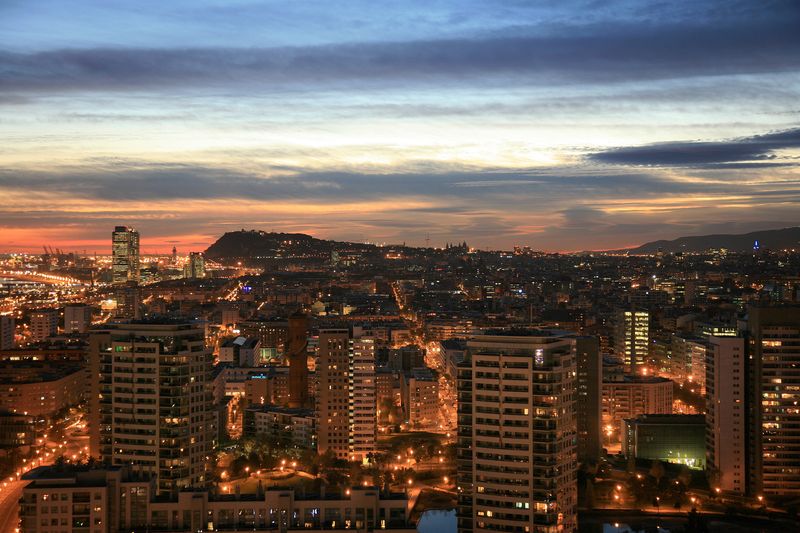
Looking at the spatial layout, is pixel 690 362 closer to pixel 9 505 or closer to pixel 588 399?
pixel 588 399

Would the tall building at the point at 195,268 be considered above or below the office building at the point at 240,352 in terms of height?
above

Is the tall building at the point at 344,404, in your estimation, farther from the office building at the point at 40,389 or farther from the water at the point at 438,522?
Answer: the office building at the point at 40,389

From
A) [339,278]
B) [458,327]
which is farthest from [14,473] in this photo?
→ [339,278]

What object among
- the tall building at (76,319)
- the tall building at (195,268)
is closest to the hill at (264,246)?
the tall building at (195,268)

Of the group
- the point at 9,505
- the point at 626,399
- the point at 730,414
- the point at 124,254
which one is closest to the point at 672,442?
the point at 730,414

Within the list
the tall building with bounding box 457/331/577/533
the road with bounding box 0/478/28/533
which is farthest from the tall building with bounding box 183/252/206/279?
the tall building with bounding box 457/331/577/533
